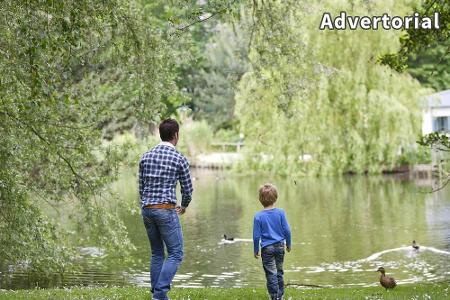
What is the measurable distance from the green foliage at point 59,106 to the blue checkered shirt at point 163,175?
4.72 ft

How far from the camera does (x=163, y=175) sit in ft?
22.2

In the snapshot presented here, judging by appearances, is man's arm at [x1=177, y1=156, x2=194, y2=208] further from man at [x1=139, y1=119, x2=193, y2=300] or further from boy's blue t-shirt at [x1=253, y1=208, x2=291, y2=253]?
boy's blue t-shirt at [x1=253, y1=208, x2=291, y2=253]

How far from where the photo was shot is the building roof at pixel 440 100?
4441 centimetres

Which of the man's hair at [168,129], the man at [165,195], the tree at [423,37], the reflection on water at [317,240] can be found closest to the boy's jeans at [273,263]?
the man at [165,195]

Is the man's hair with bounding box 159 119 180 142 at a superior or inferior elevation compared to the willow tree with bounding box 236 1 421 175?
inferior

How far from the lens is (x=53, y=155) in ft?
43.2

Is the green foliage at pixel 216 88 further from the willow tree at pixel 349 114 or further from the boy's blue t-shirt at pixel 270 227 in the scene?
the boy's blue t-shirt at pixel 270 227

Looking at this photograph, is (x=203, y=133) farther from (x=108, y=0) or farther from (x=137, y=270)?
(x=108, y=0)

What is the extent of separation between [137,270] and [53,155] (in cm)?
513

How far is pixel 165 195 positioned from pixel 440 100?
4115cm

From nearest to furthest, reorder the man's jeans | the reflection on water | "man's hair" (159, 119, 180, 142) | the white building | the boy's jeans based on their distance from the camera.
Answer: the man's jeans → "man's hair" (159, 119, 180, 142) → the boy's jeans → the reflection on water → the white building

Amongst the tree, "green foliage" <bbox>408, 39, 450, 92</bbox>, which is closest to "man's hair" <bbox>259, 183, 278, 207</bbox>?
the tree

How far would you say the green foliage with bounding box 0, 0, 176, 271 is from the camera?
26.5 feet

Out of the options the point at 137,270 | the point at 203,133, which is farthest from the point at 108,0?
the point at 203,133
